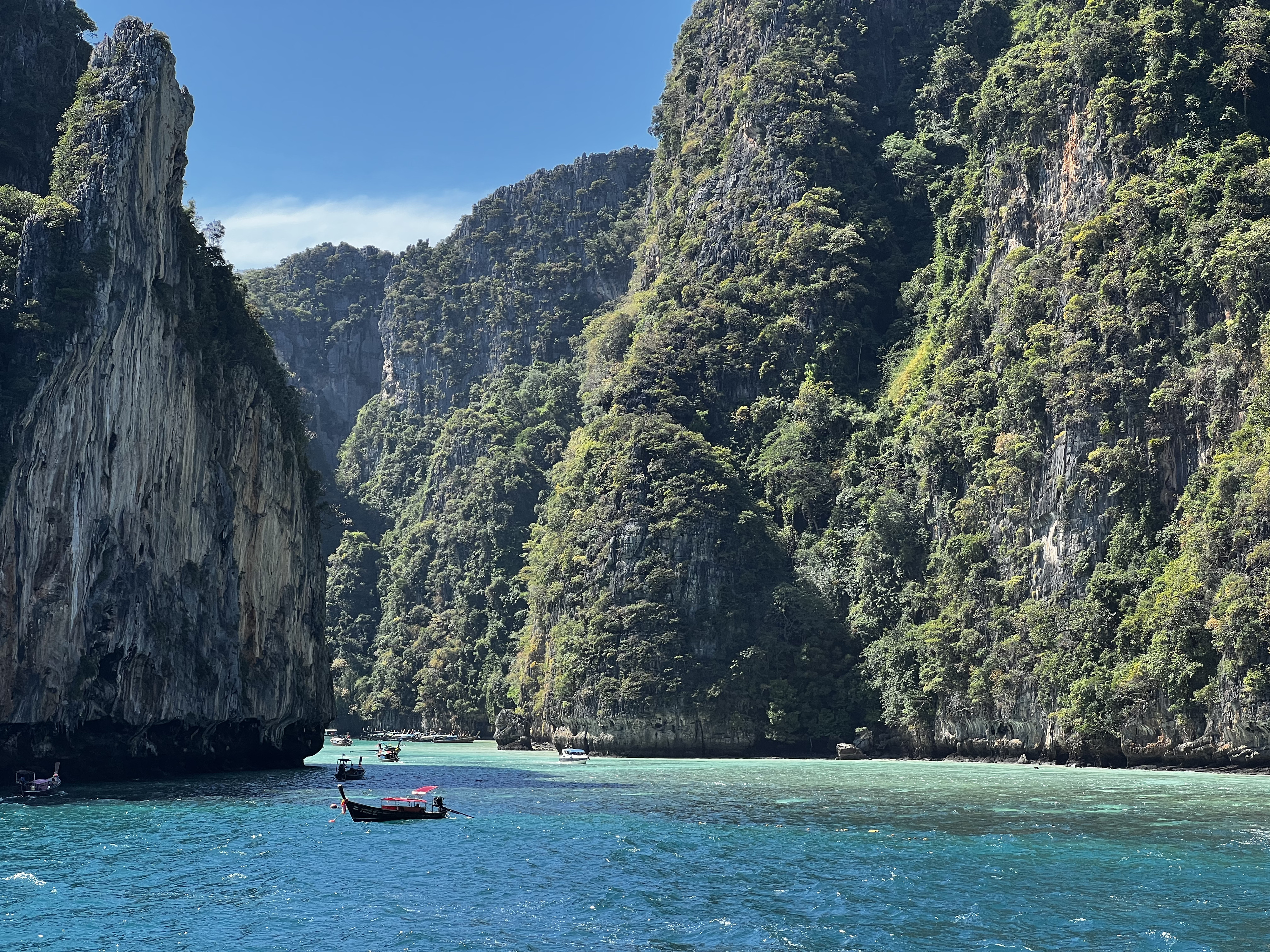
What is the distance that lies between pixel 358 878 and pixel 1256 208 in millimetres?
52988

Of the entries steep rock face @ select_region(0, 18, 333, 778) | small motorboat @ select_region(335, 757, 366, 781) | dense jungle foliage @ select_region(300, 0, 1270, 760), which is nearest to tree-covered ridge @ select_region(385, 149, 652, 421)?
dense jungle foliage @ select_region(300, 0, 1270, 760)

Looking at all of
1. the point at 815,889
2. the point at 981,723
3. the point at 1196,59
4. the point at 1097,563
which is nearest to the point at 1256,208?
the point at 1196,59

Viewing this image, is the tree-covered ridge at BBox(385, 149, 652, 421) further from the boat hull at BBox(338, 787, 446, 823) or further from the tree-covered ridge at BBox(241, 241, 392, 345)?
the boat hull at BBox(338, 787, 446, 823)

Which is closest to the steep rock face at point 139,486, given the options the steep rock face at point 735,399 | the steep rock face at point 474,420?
the steep rock face at point 735,399

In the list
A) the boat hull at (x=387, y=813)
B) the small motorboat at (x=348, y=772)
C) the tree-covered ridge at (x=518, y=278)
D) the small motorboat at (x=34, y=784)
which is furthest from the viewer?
the tree-covered ridge at (x=518, y=278)

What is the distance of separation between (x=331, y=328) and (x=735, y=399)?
102321mm

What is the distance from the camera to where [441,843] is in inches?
1328

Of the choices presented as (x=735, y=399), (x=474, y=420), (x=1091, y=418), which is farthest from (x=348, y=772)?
(x=474, y=420)

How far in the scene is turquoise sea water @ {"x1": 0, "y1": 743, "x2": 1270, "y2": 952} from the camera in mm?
22281

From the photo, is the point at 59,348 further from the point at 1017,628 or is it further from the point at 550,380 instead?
the point at 550,380

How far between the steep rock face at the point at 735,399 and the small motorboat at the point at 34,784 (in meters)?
42.5

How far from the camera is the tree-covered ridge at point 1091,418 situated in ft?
182

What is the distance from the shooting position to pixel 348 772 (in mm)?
54500

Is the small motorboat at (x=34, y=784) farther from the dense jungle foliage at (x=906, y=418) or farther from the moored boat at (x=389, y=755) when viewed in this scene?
the dense jungle foliage at (x=906, y=418)
